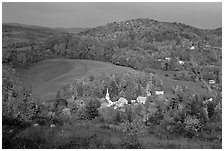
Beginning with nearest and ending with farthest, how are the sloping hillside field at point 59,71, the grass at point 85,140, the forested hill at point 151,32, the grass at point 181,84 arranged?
1. the grass at point 85,140
2. the sloping hillside field at point 59,71
3. the grass at point 181,84
4. the forested hill at point 151,32

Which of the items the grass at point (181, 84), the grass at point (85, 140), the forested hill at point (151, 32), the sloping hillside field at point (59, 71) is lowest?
the grass at point (181, 84)

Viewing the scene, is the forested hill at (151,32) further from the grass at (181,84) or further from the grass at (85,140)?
the grass at (85,140)

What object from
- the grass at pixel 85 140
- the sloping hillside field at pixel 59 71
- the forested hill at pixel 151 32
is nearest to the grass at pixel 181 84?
the sloping hillside field at pixel 59 71

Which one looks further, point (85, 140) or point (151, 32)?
point (151, 32)

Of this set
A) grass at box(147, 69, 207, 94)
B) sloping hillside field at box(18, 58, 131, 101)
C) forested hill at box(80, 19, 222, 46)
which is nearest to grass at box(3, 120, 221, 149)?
sloping hillside field at box(18, 58, 131, 101)

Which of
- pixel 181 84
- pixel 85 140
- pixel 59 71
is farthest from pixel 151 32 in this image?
pixel 85 140

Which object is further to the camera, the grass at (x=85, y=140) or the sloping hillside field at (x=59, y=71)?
the sloping hillside field at (x=59, y=71)

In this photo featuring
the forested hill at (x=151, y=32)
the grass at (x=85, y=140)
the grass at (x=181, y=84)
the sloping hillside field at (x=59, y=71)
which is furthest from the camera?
the forested hill at (x=151, y=32)

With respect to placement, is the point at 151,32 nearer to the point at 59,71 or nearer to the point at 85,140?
the point at 59,71

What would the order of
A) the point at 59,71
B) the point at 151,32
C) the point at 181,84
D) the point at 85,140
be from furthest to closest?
1. the point at 151,32
2. the point at 181,84
3. the point at 59,71
4. the point at 85,140

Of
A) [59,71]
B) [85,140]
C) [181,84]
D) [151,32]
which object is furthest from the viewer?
[151,32]

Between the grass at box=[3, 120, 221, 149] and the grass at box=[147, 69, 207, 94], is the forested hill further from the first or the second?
the grass at box=[3, 120, 221, 149]

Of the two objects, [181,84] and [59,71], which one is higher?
[59,71]

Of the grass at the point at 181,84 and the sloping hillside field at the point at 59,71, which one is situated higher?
the sloping hillside field at the point at 59,71
